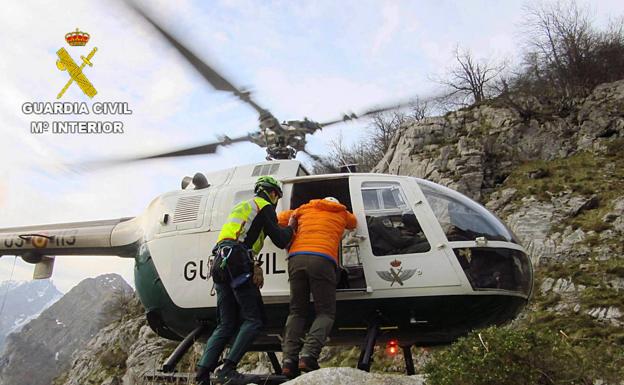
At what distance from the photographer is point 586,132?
63.0ft

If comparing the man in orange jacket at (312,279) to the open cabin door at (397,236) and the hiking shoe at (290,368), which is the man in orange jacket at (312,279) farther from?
the open cabin door at (397,236)

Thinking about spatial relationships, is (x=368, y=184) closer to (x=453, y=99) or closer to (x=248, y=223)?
(x=248, y=223)

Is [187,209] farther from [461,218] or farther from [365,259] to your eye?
[461,218]

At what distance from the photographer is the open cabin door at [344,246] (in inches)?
210

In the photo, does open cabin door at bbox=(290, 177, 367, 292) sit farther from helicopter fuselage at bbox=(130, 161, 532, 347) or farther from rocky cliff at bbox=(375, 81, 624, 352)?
rocky cliff at bbox=(375, 81, 624, 352)

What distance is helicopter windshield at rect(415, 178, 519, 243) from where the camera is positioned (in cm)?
535

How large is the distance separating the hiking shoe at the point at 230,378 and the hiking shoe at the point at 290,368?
253 mm

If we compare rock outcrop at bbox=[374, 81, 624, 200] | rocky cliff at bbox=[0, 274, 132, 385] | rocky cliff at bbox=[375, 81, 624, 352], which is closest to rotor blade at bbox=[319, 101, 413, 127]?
rocky cliff at bbox=[375, 81, 624, 352]

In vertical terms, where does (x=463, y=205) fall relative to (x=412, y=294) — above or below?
above

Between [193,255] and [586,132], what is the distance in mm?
18047

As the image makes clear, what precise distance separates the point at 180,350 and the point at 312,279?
1804mm

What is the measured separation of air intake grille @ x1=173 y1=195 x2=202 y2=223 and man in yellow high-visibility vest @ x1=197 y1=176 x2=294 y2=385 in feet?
4.30

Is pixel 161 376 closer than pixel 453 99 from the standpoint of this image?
Yes

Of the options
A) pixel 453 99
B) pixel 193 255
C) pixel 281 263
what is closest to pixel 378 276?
pixel 281 263
